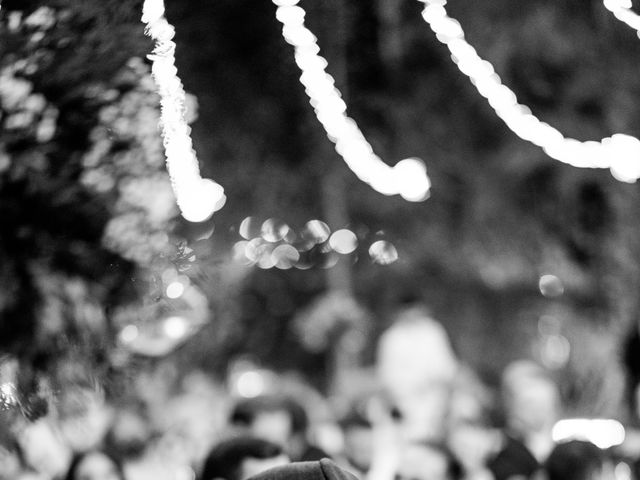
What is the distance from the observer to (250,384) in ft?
9.64

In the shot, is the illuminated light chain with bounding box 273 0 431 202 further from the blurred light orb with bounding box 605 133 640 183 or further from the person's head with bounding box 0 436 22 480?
the person's head with bounding box 0 436 22 480

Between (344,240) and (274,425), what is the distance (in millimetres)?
792

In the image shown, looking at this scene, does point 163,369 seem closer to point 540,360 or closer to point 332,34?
point 332,34

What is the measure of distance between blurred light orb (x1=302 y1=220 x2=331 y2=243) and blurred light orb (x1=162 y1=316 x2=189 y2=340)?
795 millimetres

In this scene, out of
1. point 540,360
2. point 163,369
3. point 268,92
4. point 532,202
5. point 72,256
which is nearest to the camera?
point 72,256

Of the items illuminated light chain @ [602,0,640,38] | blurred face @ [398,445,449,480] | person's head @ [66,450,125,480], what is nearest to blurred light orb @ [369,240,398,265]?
blurred face @ [398,445,449,480]

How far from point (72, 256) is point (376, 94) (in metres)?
1.55

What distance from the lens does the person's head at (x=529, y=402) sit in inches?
98.6

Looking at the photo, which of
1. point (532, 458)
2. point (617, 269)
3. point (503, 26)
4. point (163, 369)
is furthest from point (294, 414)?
point (503, 26)

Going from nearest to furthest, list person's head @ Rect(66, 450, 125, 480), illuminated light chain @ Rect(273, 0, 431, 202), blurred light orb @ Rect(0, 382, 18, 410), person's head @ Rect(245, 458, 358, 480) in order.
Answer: person's head @ Rect(245, 458, 358, 480)
blurred light orb @ Rect(0, 382, 18, 410)
person's head @ Rect(66, 450, 125, 480)
illuminated light chain @ Rect(273, 0, 431, 202)

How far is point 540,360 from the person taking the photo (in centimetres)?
322

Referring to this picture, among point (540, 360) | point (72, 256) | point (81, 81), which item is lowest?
point (540, 360)

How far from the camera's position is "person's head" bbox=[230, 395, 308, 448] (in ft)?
7.54

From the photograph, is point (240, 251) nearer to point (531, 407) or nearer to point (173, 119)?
point (173, 119)
